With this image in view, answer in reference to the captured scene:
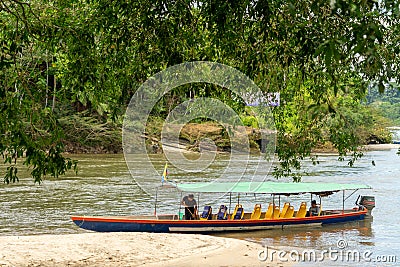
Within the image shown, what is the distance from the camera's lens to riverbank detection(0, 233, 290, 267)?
41.1ft

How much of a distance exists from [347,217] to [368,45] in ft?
60.2

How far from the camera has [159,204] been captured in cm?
2492

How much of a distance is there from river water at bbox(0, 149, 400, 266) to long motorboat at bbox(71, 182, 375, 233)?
303mm

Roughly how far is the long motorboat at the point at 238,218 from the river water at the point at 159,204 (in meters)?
0.30

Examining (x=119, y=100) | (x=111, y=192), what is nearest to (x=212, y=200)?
(x=111, y=192)

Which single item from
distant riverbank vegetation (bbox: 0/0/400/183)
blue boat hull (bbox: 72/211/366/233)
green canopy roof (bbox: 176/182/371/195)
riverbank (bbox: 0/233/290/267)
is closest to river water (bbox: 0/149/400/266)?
blue boat hull (bbox: 72/211/366/233)

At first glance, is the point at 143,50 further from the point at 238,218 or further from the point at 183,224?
the point at 238,218

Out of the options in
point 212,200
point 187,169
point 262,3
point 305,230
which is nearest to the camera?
point 262,3

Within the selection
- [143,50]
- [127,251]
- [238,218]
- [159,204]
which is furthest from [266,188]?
[143,50]

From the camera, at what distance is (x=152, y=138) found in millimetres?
47062

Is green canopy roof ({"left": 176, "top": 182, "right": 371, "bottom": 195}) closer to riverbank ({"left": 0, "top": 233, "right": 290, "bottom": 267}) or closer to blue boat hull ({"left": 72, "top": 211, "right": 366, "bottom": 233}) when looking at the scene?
blue boat hull ({"left": 72, "top": 211, "right": 366, "bottom": 233})

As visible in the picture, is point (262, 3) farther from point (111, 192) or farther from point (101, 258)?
point (111, 192)

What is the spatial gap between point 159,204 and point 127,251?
36.5 ft

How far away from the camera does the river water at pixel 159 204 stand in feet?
61.7
